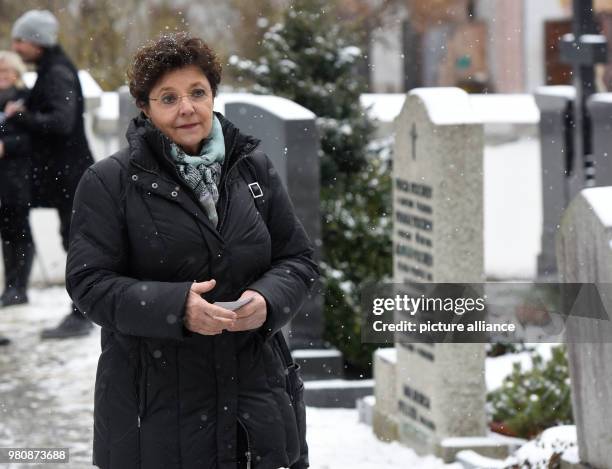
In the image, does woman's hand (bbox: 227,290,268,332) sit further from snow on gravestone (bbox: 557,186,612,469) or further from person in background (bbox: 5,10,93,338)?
person in background (bbox: 5,10,93,338)

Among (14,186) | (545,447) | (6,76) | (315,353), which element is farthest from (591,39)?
(545,447)

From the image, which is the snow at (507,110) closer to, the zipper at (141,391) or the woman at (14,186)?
the woman at (14,186)

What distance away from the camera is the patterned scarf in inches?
161

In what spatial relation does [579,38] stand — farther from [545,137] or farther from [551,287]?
[551,287]

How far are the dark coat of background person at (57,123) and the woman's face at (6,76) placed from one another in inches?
22.7

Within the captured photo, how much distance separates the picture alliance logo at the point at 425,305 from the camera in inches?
265

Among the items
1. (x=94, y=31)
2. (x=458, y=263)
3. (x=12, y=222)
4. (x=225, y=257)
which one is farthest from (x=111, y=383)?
(x=94, y=31)

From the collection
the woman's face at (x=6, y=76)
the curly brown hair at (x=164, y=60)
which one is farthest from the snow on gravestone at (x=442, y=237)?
the woman's face at (x=6, y=76)

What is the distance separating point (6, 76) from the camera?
33.2 feet

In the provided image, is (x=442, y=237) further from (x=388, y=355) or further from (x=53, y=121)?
(x=53, y=121)

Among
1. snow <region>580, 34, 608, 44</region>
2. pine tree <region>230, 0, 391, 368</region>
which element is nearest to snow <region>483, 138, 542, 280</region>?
pine tree <region>230, 0, 391, 368</region>

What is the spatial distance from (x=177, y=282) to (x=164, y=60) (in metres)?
0.62

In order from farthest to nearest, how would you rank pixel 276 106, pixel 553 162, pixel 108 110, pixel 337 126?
pixel 108 110 → pixel 553 162 → pixel 337 126 → pixel 276 106

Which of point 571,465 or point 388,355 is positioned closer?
point 571,465
